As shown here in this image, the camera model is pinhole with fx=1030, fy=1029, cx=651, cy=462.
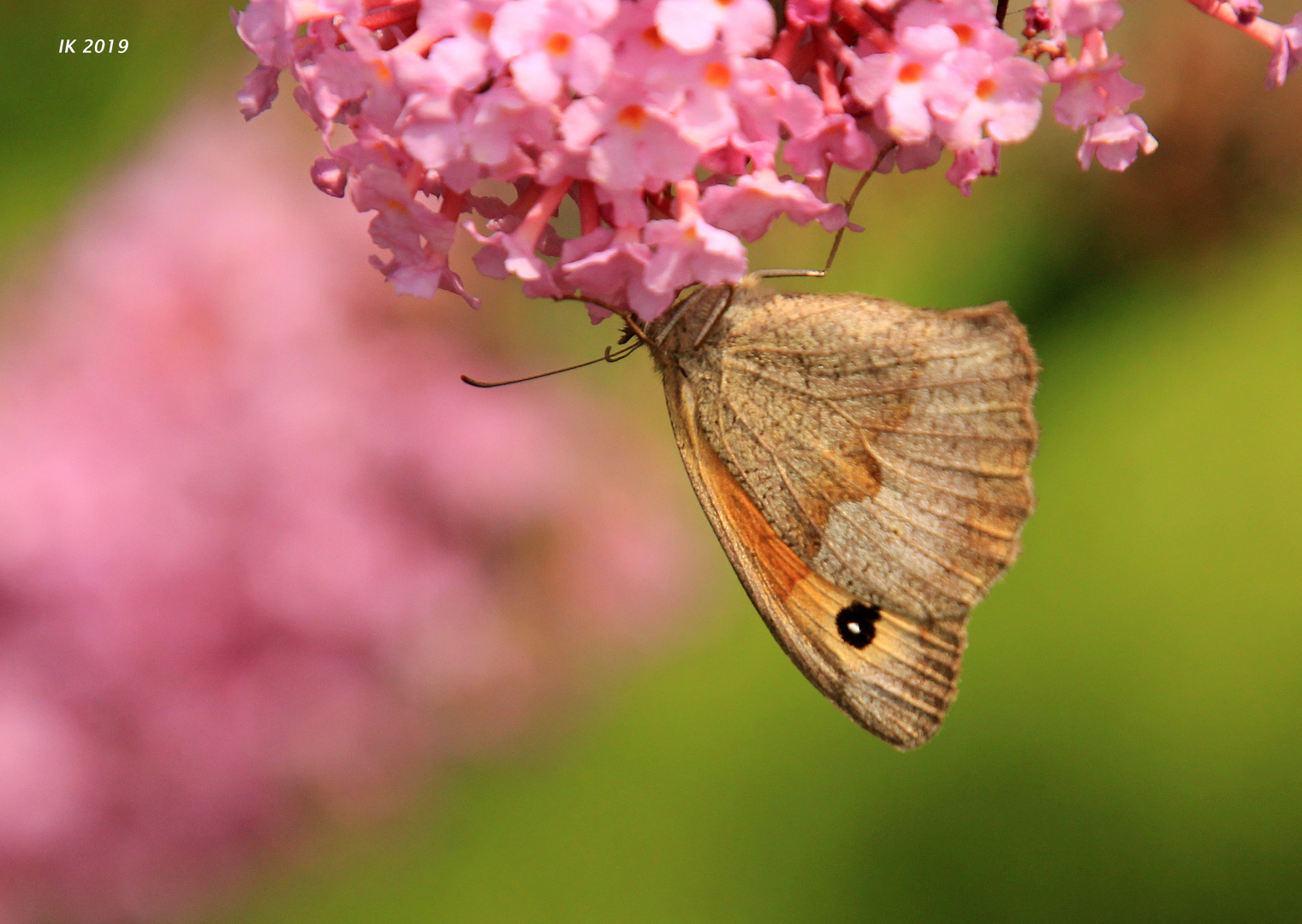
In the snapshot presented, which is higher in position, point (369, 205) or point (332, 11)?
point (332, 11)

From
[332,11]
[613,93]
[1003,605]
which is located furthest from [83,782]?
[1003,605]

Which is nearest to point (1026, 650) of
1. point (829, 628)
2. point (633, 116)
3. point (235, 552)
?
point (829, 628)

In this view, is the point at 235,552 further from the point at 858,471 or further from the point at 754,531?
the point at 858,471

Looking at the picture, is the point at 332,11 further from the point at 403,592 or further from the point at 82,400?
the point at 82,400

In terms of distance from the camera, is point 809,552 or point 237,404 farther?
point 237,404

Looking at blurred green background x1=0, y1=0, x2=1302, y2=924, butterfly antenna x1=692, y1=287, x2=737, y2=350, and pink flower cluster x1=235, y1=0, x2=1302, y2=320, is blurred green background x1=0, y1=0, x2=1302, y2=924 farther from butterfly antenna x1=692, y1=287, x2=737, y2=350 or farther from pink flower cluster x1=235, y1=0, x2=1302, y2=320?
pink flower cluster x1=235, y1=0, x2=1302, y2=320

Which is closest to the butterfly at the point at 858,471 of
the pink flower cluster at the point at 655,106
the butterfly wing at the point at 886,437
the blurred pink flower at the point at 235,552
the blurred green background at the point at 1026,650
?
the butterfly wing at the point at 886,437

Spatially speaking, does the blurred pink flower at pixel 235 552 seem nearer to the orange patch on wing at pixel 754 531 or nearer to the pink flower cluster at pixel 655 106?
the orange patch on wing at pixel 754 531
